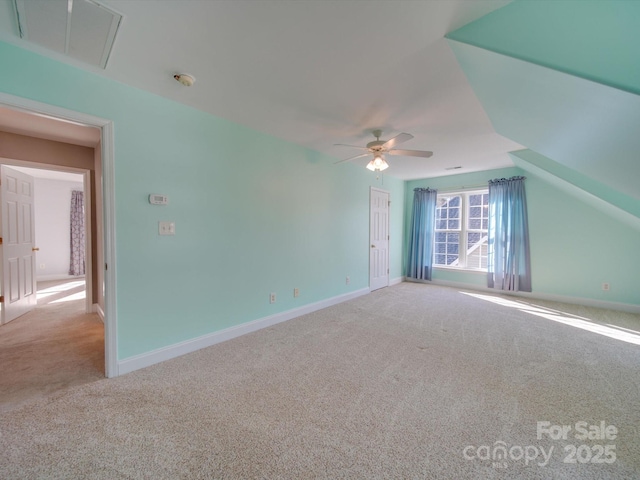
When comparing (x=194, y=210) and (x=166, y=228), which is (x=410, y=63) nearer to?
(x=194, y=210)

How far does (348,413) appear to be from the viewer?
1718 millimetres

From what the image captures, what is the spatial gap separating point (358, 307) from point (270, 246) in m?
1.82

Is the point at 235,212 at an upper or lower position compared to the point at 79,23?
lower

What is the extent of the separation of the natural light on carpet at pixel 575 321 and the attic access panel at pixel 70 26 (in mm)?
5474

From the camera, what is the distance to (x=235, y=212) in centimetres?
294

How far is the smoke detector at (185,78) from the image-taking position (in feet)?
6.57

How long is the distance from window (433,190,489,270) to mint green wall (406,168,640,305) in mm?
746

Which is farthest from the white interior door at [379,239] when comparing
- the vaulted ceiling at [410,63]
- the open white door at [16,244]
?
the open white door at [16,244]

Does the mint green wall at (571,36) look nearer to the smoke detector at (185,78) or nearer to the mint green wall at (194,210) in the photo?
the smoke detector at (185,78)

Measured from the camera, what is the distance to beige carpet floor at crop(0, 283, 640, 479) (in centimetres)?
134

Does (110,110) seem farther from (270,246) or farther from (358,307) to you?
(358,307)

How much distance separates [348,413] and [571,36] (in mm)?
2564

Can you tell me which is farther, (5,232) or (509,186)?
(509,186)

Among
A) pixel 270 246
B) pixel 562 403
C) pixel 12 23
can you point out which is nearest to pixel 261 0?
pixel 12 23
